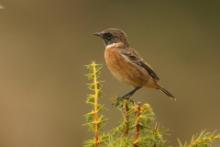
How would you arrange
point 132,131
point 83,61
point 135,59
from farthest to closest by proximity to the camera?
point 83,61 → point 135,59 → point 132,131

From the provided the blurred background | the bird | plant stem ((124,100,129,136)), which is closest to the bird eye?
the bird

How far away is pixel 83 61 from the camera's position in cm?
1252

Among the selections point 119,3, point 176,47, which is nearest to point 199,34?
point 176,47

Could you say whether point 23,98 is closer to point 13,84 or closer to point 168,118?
point 13,84

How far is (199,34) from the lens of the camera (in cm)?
1334

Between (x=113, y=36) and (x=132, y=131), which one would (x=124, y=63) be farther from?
(x=132, y=131)

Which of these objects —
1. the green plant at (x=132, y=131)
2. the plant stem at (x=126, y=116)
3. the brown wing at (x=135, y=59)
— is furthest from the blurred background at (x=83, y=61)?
the green plant at (x=132, y=131)

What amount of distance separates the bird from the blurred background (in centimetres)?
464

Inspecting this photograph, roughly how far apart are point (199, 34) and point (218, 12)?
1.06 m

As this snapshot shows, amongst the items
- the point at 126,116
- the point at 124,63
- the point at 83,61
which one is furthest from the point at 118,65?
the point at 83,61

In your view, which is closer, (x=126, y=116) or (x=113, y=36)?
(x=126, y=116)

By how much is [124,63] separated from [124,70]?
42 millimetres

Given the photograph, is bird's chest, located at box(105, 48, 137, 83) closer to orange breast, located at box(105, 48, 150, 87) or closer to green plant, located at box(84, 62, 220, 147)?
orange breast, located at box(105, 48, 150, 87)

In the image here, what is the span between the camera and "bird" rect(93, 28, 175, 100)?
5.42m
